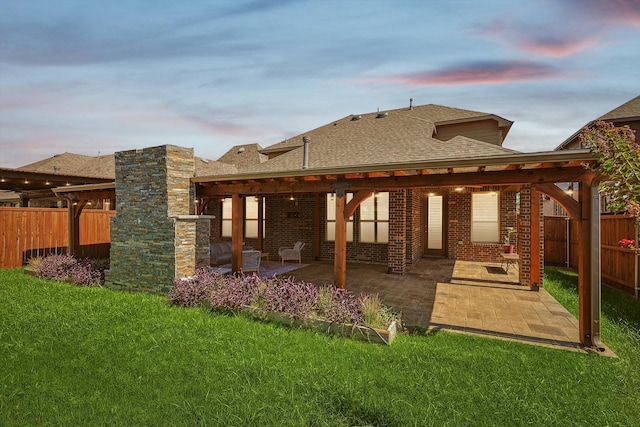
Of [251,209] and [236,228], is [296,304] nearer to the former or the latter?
[236,228]

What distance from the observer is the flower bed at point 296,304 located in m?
5.13

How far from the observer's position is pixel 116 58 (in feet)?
26.9

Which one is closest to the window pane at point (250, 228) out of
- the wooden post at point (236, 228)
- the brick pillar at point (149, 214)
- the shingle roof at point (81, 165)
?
the shingle roof at point (81, 165)

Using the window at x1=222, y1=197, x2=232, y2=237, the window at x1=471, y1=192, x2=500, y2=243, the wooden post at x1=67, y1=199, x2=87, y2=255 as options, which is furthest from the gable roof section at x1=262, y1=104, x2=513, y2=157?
the wooden post at x1=67, y1=199, x2=87, y2=255

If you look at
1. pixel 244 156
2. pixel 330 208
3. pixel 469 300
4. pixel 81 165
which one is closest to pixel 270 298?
pixel 469 300

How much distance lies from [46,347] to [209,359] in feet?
8.18

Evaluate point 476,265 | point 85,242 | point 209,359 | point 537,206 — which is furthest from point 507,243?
point 85,242

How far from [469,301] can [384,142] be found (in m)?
6.34

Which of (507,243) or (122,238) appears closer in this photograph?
(122,238)

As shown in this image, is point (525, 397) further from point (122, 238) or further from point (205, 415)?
point (122, 238)

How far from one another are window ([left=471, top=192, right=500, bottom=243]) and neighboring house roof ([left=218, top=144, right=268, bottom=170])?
1133 centimetres

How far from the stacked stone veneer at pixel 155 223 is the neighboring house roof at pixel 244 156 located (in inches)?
384

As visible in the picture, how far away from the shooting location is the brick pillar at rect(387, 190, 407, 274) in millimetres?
10039

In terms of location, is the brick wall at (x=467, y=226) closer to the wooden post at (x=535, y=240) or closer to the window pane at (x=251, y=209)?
the wooden post at (x=535, y=240)
